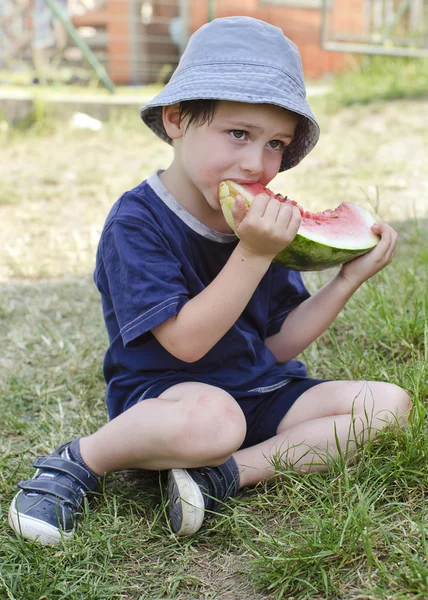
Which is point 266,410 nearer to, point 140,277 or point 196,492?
point 196,492

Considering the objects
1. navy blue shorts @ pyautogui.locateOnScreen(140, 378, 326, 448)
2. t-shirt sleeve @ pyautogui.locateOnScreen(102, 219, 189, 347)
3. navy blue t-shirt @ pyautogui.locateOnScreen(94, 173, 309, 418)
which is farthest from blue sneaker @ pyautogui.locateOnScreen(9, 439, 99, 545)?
navy blue shorts @ pyautogui.locateOnScreen(140, 378, 326, 448)

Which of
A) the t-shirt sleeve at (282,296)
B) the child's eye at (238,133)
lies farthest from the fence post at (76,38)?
the child's eye at (238,133)

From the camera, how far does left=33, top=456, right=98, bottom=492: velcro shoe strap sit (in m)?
2.08

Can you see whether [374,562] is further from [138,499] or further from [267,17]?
[267,17]

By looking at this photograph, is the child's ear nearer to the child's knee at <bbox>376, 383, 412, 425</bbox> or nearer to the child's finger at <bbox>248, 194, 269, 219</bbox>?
the child's finger at <bbox>248, 194, 269, 219</bbox>

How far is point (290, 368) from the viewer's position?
8.32 feet

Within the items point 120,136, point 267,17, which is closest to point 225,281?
point 120,136

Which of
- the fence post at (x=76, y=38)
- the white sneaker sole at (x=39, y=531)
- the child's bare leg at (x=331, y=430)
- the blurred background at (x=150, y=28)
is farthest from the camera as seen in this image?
the blurred background at (x=150, y=28)

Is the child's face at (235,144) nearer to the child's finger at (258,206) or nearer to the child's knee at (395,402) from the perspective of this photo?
the child's finger at (258,206)

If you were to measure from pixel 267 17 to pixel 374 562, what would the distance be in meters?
10.7

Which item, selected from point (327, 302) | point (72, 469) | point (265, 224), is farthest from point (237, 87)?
point (72, 469)

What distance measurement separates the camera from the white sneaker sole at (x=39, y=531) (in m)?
1.91

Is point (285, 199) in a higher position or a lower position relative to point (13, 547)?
higher

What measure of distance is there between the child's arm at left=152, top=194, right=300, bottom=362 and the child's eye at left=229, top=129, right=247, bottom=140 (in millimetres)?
210
